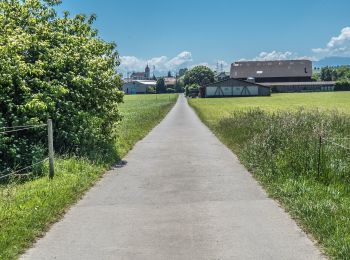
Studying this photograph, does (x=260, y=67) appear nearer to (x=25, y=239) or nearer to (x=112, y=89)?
(x=112, y=89)

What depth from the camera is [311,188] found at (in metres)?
8.58

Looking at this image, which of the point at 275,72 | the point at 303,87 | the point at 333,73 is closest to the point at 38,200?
the point at 303,87

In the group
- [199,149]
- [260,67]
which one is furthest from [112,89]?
[260,67]

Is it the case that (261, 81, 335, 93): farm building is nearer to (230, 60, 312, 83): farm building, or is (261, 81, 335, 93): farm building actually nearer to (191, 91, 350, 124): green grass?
(230, 60, 312, 83): farm building

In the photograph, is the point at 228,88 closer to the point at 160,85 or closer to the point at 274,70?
the point at 274,70

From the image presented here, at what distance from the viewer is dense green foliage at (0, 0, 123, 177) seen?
38.3ft

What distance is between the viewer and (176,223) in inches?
275

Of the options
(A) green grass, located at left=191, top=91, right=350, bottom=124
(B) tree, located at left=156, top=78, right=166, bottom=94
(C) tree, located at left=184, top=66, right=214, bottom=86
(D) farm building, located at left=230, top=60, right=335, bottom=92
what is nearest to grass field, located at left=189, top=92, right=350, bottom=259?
(A) green grass, located at left=191, top=91, right=350, bottom=124

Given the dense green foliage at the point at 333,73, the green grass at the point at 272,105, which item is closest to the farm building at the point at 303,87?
the dense green foliage at the point at 333,73

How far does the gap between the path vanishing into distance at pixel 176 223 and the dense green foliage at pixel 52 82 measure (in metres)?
2.28

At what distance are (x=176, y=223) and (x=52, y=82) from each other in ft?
24.9

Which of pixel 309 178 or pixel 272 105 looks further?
pixel 272 105

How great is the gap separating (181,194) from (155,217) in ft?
6.06

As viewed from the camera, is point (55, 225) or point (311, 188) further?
point (311, 188)
